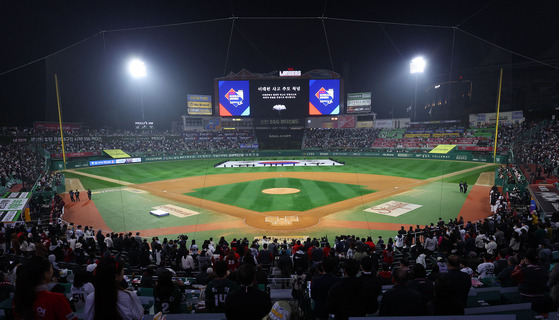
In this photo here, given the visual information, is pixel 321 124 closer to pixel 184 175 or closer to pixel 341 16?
pixel 184 175

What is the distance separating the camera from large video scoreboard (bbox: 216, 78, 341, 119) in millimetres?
62250

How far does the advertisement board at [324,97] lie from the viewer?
202 feet

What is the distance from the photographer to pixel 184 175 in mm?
41094

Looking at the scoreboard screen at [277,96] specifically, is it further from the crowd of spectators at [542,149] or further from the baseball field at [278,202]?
the crowd of spectators at [542,149]

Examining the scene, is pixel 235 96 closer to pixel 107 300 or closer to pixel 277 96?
pixel 277 96

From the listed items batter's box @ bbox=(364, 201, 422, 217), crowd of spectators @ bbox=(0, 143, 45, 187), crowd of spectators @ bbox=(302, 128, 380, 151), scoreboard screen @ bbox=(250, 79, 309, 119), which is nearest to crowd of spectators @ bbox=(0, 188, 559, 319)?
batter's box @ bbox=(364, 201, 422, 217)

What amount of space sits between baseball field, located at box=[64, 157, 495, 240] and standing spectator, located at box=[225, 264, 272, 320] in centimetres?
1379

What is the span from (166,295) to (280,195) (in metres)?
22.6

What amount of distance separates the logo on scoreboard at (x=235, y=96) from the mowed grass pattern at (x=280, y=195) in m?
32.9

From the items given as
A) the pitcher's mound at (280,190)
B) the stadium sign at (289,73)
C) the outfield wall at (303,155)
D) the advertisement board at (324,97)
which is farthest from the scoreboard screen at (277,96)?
the pitcher's mound at (280,190)

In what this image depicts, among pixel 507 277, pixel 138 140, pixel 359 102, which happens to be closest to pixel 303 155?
pixel 359 102

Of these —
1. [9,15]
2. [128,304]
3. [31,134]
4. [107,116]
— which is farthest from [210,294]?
[107,116]

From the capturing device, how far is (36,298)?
267cm

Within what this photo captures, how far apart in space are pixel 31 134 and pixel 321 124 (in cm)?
6754
